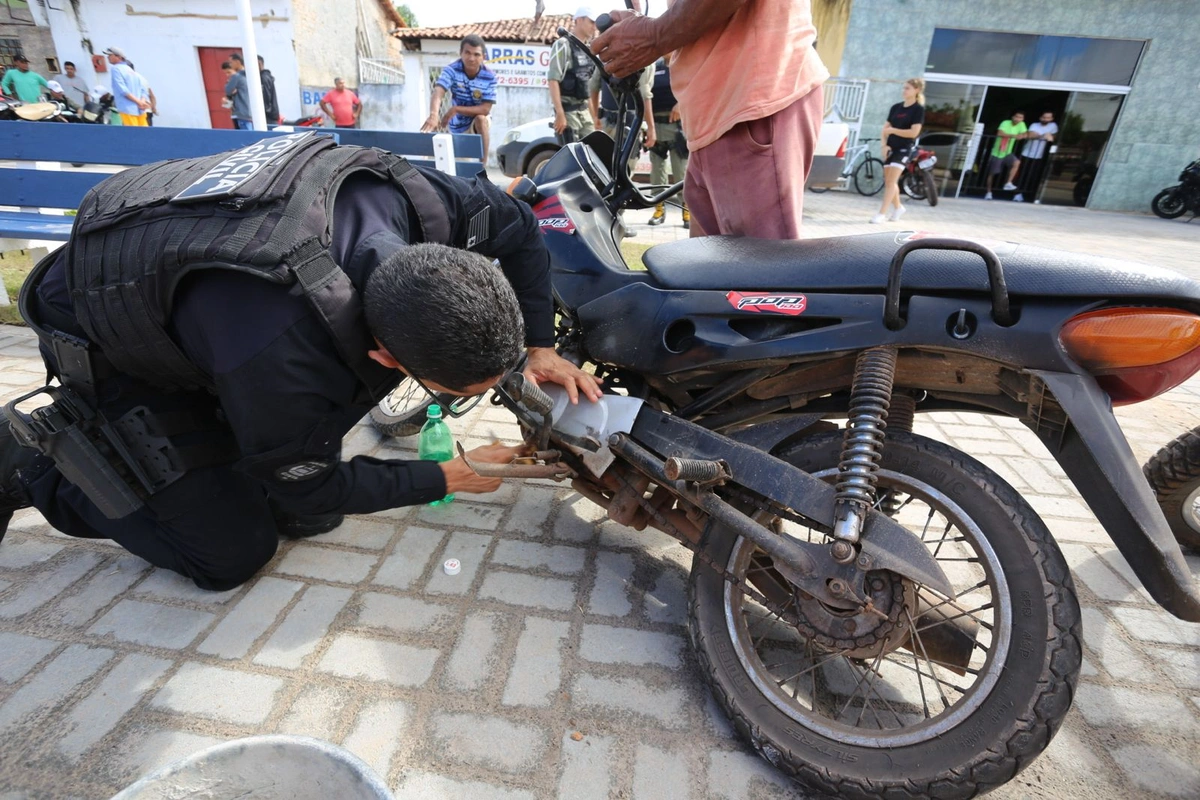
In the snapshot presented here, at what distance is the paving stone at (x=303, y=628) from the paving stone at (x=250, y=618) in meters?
0.05

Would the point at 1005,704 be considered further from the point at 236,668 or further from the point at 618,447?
the point at 236,668

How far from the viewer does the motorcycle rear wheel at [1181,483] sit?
2119 millimetres

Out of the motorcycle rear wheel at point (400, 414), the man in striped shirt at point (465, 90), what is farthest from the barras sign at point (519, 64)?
the motorcycle rear wheel at point (400, 414)

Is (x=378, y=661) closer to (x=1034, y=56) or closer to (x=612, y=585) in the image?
(x=612, y=585)

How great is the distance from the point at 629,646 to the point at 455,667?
0.49 meters

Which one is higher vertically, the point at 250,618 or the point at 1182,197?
the point at 1182,197

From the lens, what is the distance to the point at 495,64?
18.6 meters

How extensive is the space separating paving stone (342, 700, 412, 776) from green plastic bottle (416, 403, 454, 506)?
1236 millimetres

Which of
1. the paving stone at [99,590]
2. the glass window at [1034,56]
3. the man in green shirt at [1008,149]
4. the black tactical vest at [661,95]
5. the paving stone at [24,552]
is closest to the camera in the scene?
the paving stone at [99,590]

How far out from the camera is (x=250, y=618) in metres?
1.95

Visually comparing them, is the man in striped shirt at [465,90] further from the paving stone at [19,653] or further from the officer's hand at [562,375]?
the paving stone at [19,653]

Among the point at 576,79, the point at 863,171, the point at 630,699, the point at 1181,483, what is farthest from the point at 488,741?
the point at 863,171

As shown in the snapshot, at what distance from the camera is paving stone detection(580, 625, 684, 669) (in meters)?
1.85

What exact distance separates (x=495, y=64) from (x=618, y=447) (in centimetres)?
1967
